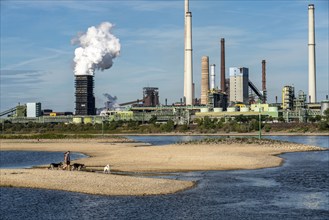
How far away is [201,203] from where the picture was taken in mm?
36906

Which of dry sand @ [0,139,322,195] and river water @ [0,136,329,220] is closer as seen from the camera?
river water @ [0,136,329,220]

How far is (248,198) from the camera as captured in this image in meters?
38.6

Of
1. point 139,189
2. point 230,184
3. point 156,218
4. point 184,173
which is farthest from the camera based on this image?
point 184,173

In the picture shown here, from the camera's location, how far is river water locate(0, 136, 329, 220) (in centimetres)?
3338

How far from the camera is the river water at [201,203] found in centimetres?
3338

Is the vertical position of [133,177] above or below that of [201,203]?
above

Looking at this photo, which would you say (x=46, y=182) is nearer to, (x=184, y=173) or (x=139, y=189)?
(x=139, y=189)

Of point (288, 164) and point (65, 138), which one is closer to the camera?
point (288, 164)

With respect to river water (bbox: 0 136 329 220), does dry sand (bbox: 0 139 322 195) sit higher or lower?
higher

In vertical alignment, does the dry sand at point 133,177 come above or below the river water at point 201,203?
above

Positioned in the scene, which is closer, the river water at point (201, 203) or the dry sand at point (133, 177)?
the river water at point (201, 203)

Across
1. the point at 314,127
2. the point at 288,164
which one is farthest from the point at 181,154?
the point at 314,127

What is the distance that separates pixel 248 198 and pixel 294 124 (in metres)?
165

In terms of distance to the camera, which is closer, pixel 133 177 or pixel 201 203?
pixel 201 203
